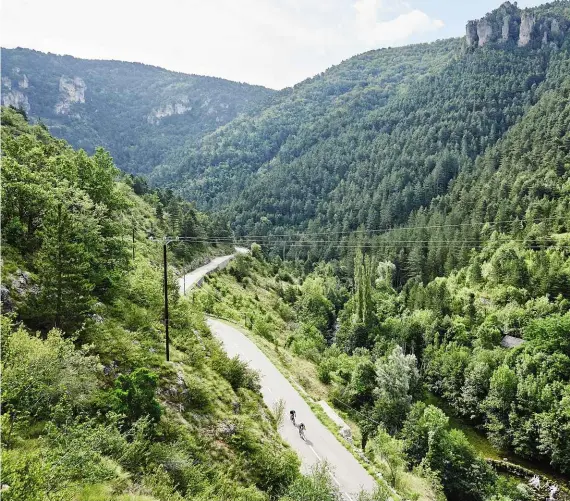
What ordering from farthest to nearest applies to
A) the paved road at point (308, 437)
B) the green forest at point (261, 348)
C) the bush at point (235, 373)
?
the bush at point (235, 373)
the paved road at point (308, 437)
the green forest at point (261, 348)

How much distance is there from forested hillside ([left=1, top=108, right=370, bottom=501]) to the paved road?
2346 mm

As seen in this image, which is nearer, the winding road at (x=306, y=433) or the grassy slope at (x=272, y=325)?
the winding road at (x=306, y=433)

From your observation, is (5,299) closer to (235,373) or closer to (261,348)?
(235,373)

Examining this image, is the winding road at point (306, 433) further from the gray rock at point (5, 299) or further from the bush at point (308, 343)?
the gray rock at point (5, 299)

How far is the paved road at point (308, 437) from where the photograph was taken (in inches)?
1087

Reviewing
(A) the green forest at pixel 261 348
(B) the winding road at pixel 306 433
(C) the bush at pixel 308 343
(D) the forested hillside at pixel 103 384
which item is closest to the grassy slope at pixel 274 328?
(A) the green forest at pixel 261 348

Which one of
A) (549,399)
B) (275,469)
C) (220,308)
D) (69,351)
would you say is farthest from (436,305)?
(69,351)

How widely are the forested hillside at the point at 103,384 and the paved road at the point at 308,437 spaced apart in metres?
2.35

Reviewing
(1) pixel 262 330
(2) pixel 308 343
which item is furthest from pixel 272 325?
(1) pixel 262 330

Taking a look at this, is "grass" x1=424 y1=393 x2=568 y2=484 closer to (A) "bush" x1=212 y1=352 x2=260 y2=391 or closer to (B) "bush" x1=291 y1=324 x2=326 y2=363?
(B) "bush" x1=291 y1=324 x2=326 y2=363

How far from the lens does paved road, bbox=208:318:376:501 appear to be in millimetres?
27609

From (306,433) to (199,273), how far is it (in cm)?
4511

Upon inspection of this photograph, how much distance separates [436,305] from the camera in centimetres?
8231

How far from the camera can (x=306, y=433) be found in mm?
32625
